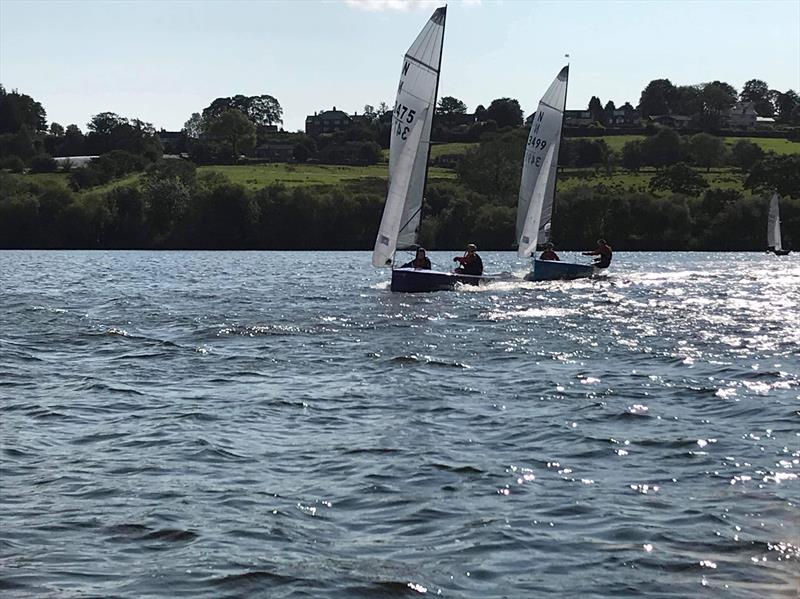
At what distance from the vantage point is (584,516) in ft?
41.9

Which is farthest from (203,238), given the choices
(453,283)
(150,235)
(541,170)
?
(453,283)

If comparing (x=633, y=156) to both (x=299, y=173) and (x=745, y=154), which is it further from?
(x=299, y=173)

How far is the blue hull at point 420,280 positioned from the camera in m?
44.2

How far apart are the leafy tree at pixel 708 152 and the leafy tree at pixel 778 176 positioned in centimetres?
2754

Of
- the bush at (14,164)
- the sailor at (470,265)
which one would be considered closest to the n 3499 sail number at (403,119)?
the sailor at (470,265)

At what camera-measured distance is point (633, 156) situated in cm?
18062

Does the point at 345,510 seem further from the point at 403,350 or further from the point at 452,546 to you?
the point at 403,350

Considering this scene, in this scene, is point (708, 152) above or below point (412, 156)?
above

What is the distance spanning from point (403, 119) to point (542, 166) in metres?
14.7

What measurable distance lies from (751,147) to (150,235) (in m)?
88.0

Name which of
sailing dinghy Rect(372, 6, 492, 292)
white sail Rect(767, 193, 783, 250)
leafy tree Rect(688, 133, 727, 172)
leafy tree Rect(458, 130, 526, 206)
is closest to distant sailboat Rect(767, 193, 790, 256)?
white sail Rect(767, 193, 783, 250)

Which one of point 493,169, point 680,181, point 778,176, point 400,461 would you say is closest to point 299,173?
point 493,169

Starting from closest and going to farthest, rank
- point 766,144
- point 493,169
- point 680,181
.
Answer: point 680,181 < point 493,169 < point 766,144

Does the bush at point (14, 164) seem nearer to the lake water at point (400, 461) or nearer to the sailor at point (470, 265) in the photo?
the sailor at point (470, 265)
